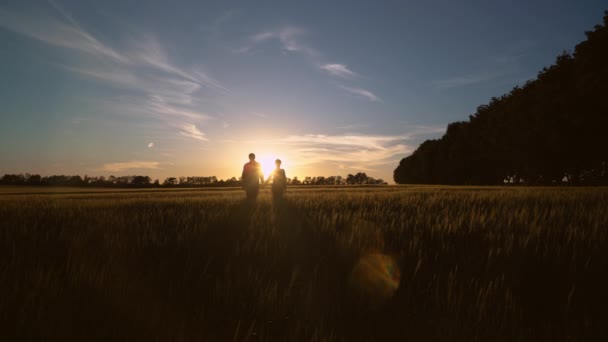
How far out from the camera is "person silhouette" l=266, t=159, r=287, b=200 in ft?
39.0

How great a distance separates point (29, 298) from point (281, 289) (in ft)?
5.48

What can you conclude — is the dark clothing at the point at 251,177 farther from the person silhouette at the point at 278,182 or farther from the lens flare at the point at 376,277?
the lens flare at the point at 376,277

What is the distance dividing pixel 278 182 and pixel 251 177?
128 cm

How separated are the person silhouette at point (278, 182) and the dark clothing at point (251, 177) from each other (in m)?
0.52

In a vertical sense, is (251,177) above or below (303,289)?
above

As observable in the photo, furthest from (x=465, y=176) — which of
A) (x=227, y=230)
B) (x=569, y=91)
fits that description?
(x=227, y=230)

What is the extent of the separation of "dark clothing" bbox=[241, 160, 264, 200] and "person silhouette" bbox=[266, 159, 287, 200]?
524 mm

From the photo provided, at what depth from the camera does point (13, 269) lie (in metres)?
2.78

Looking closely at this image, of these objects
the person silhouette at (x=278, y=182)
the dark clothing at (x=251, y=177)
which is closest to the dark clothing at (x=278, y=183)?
the person silhouette at (x=278, y=182)

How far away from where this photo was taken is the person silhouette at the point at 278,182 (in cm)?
1190

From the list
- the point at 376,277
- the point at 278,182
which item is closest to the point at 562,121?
the point at 278,182

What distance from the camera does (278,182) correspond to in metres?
12.2

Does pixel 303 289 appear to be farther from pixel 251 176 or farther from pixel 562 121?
pixel 562 121

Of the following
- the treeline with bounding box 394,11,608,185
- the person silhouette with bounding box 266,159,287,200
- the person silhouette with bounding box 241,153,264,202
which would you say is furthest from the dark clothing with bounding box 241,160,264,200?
the treeline with bounding box 394,11,608,185
